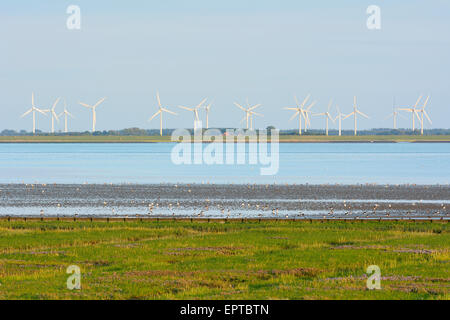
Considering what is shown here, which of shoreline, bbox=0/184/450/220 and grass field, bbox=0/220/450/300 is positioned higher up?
grass field, bbox=0/220/450/300

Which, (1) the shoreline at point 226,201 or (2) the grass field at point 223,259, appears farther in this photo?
(1) the shoreline at point 226,201

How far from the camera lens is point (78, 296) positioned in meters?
23.5

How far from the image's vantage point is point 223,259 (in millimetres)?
32750

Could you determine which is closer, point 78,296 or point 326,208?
point 78,296

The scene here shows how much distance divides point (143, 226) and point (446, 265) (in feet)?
77.9

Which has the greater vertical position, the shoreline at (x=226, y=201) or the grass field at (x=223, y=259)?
the grass field at (x=223, y=259)

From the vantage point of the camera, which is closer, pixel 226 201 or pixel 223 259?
pixel 223 259

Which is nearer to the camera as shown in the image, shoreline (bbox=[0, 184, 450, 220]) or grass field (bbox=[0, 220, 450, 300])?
grass field (bbox=[0, 220, 450, 300])

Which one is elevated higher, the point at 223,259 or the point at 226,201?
the point at 223,259

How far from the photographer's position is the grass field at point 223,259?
2466 cm

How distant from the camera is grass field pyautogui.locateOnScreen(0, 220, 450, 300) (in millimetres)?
24656
